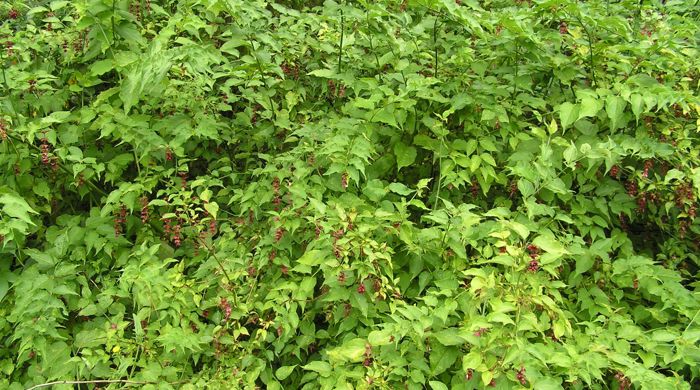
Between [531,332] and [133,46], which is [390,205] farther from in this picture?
[133,46]

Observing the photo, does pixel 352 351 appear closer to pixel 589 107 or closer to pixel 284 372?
pixel 284 372

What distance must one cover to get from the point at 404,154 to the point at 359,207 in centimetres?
54

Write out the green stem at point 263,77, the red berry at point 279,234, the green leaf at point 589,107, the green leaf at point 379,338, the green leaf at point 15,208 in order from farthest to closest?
the green stem at point 263,77 → the red berry at point 279,234 → the green leaf at point 589,107 → the green leaf at point 15,208 → the green leaf at point 379,338

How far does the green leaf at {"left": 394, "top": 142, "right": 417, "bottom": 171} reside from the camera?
3053 millimetres

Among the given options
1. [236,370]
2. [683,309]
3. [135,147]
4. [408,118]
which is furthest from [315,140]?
[683,309]

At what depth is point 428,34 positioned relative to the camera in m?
3.44

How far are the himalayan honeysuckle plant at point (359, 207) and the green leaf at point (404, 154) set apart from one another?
0.01 meters

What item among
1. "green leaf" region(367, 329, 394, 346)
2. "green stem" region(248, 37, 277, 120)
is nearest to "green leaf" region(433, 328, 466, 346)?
"green leaf" region(367, 329, 394, 346)

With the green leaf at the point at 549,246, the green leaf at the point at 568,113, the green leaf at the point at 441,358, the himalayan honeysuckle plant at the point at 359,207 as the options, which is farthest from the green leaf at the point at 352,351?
the green leaf at the point at 568,113

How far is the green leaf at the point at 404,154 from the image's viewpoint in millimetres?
3053

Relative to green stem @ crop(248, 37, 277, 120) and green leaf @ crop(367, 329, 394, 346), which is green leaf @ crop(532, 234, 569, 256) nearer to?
green leaf @ crop(367, 329, 394, 346)

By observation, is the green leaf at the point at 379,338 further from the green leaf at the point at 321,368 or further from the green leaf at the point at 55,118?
the green leaf at the point at 55,118

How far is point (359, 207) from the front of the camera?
8.98ft

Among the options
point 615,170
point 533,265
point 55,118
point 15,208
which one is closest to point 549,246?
point 533,265
